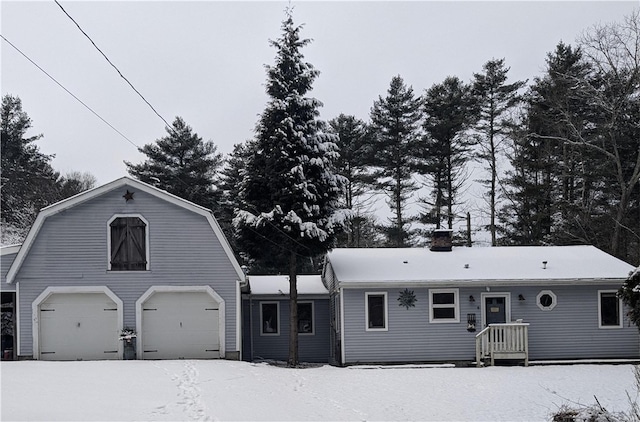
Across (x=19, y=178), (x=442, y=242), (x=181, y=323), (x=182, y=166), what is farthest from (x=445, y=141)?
(x=19, y=178)

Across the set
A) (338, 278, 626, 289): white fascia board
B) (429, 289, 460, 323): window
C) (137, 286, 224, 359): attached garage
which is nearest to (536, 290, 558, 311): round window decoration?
(338, 278, 626, 289): white fascia board

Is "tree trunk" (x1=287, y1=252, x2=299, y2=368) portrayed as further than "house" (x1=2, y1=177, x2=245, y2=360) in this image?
Yes

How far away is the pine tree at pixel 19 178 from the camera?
119ft

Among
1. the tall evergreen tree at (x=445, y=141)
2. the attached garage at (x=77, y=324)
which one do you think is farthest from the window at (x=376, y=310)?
the tall evergreen tree at (x=445, y=141)

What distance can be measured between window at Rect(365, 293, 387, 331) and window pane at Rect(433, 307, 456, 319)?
162 centimetres

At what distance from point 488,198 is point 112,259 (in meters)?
21.5

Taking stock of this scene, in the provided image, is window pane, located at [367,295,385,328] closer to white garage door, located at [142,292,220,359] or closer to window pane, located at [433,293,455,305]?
window pane, located at [433,293,455,305]

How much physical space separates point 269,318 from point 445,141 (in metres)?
15.6

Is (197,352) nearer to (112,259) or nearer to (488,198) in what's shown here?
(112,259)

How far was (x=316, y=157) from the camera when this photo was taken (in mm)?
19266

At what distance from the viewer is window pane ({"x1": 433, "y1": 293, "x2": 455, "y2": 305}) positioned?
19.8 metres

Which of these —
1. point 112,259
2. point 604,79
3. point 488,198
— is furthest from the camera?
point 488,198

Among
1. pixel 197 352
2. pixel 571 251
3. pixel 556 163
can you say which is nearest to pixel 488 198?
pixel 556 163

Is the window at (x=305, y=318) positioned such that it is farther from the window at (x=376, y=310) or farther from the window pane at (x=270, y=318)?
the window at (x=376, y=310)
